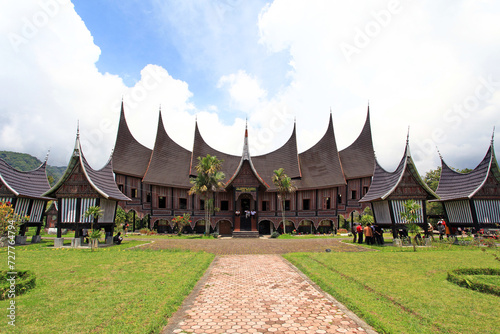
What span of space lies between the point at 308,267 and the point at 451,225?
17747 mm

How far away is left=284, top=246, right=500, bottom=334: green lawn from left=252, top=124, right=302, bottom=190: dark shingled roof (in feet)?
82.7

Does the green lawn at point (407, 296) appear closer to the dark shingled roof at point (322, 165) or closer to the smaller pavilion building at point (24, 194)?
the smaller pavilion building at point (24, 194)

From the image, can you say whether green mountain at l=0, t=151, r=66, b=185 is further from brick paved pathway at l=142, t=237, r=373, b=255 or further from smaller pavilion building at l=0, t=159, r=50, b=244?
brick paved pathway at l=142, t=237, r=373, b=255

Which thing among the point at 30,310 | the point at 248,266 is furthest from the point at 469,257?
the point at 30,310

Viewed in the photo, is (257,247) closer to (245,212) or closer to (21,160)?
(245,212)

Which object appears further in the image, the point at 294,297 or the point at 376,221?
the point at 376,221

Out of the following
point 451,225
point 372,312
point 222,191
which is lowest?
point 372,312

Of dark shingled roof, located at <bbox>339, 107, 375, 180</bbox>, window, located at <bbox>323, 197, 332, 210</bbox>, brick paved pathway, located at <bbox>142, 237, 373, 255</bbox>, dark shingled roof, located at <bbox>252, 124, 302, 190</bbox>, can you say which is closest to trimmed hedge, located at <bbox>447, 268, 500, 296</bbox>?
brick paved pathway, located at <bbox>142, 237, 373, 255</bbox>

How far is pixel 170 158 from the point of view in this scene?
3456 centimetres

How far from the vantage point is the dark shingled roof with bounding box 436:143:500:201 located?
68.0 feet

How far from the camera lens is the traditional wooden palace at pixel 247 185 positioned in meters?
30.3

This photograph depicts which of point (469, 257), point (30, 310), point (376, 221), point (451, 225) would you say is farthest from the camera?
point (451, 225)

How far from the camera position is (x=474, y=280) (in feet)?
24.1

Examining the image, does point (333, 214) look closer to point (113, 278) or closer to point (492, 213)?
point (492, 213)
